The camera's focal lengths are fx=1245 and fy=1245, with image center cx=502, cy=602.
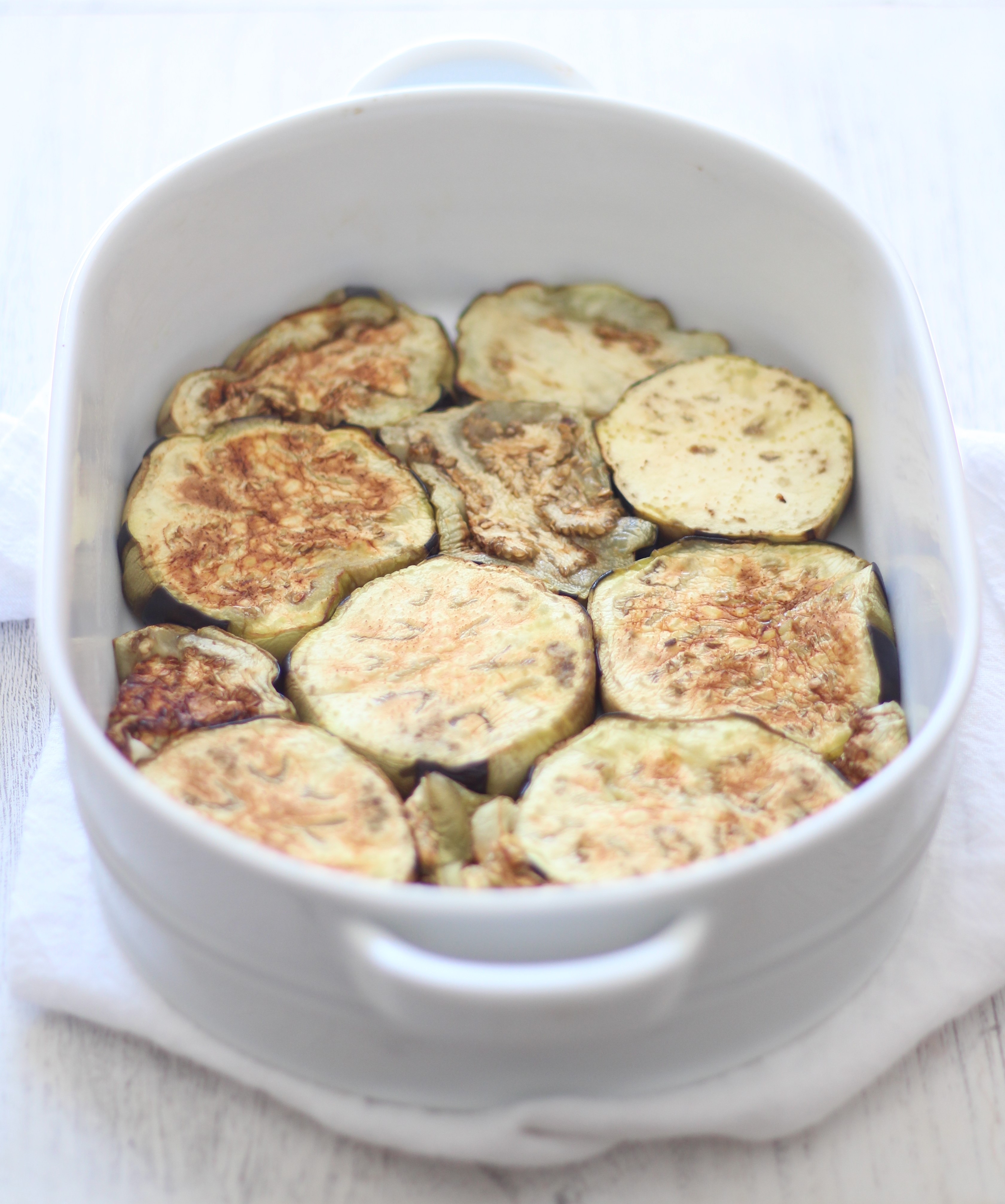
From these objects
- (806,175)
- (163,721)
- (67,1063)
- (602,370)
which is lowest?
(67,1063)

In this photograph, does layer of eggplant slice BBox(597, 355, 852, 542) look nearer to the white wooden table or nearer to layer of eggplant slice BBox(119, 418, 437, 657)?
layer of eggplant slice BBox(119, 418, 437, 657)

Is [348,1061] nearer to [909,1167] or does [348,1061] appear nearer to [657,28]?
[909,1167]

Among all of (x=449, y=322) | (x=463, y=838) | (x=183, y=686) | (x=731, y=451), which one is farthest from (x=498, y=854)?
(x=449, y=322)

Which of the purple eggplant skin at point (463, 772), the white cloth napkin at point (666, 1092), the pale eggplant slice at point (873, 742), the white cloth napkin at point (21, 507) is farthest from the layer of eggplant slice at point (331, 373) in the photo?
the pale eggplant slice at point (873, 742)

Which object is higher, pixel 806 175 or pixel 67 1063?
pixel 806 175

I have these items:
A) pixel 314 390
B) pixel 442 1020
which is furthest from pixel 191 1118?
pixel 314 390

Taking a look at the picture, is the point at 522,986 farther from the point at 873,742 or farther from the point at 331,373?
the point at 331,373
